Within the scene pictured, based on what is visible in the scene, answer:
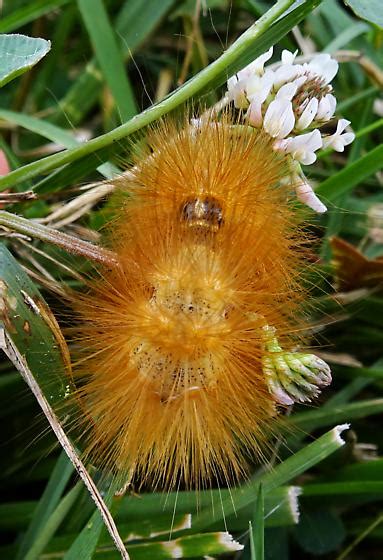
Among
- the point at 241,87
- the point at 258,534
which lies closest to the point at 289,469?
the point at 258,534

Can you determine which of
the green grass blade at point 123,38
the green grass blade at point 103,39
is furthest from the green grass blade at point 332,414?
the green grass blade at point 123,38

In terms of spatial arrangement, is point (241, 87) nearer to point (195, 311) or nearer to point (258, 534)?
point (195, 311)

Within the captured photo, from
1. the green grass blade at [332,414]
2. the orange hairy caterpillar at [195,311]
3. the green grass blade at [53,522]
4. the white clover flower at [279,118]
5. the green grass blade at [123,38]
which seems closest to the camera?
the orange hairy caterpillar at [195,311]

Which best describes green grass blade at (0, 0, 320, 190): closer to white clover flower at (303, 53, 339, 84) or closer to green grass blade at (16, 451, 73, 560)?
white clover flower at (303, 53, 339, 84)

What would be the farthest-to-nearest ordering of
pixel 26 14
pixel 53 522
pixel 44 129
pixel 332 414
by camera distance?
pixel 26 14 < pixel 44 129 < pixel 332 414 < pixel 53 522

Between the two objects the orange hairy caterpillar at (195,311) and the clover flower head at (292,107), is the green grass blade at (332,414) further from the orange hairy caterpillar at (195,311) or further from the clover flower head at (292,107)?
the clover flower head at (292,107)
